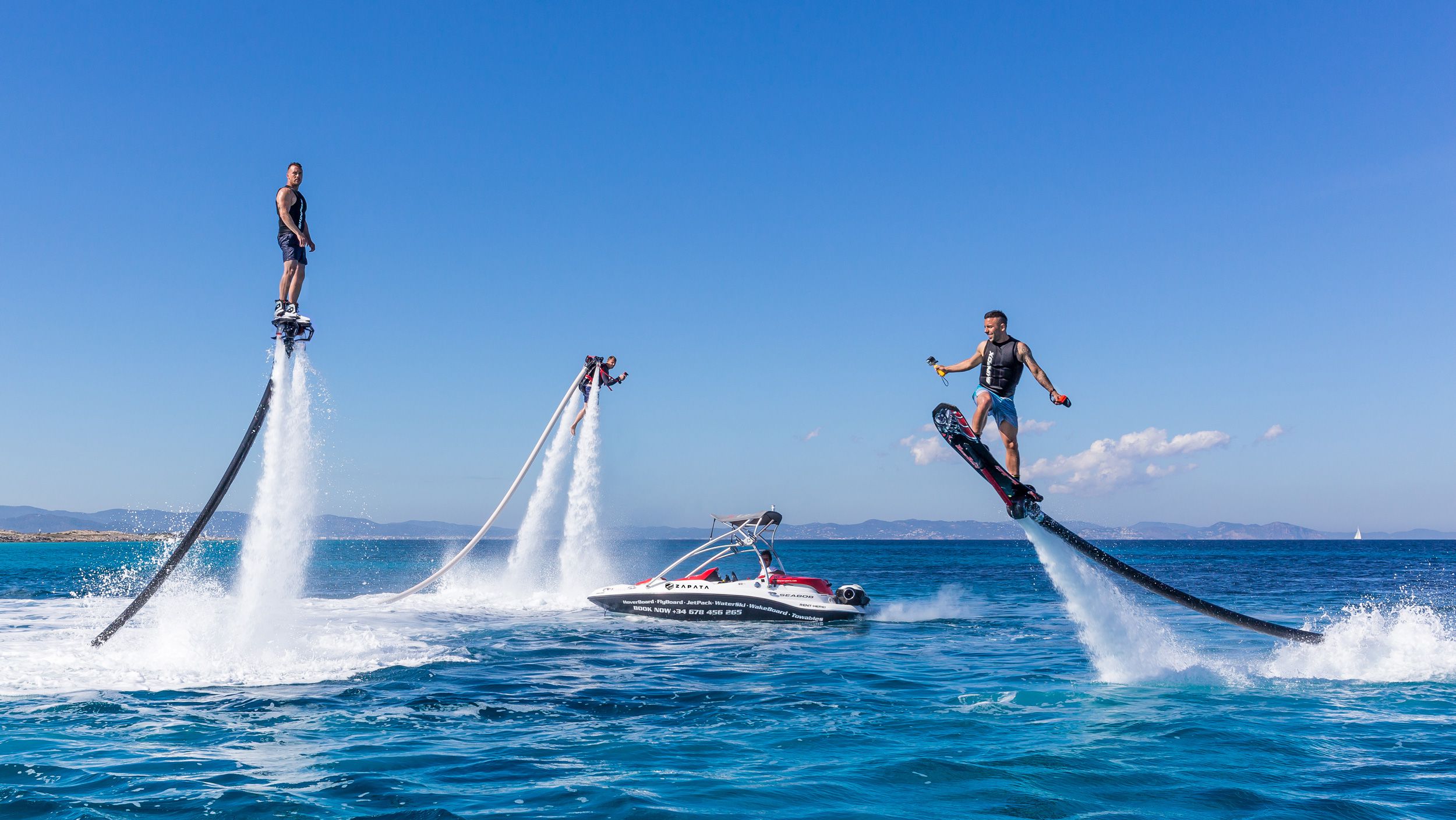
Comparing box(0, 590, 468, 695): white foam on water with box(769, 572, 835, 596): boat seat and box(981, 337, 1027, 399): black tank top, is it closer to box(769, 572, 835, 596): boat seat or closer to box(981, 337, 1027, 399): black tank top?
box(769, 572, 835, 596): boat seat

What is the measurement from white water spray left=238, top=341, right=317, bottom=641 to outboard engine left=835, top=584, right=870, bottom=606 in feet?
61.2

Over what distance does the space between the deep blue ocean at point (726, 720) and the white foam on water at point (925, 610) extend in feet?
16.3

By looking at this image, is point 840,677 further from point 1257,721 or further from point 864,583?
point 864,583

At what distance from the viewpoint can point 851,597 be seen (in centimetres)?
3134

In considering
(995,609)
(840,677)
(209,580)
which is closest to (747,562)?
(209,580)

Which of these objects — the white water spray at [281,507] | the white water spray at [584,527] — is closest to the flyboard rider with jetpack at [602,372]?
the white water spray at [584,527]

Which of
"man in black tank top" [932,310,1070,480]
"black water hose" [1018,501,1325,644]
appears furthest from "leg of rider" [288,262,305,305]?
"black water hose" [1018,501,1325,644]

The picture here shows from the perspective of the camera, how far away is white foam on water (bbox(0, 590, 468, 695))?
16.5 meters

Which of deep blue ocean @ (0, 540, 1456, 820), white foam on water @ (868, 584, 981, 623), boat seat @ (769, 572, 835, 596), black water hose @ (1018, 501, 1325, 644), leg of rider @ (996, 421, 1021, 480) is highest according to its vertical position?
leg of rider @ (996, 421, 1021, 480)

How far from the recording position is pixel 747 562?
99.4 metres

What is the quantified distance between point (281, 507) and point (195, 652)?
4979 millimetres

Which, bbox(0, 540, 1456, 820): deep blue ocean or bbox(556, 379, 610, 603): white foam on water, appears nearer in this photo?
bbox(0, 540, 1456, 820): deep blue ocean

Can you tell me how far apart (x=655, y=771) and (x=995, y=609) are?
29.8 m

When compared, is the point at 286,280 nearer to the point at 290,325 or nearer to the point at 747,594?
the point at 290,325
